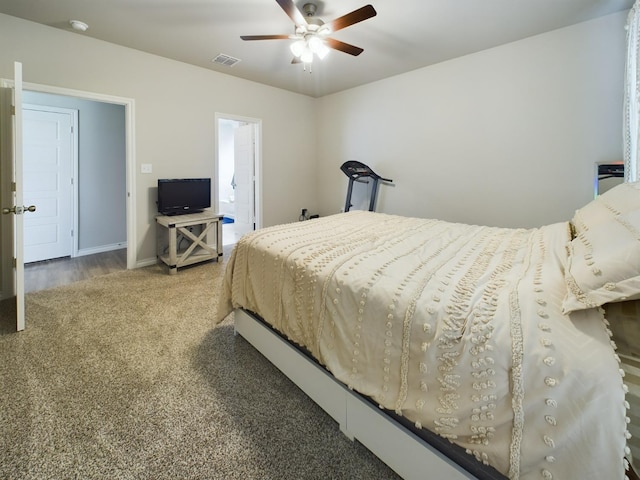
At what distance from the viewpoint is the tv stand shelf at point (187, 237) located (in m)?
3.81

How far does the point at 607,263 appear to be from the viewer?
892 millimetres

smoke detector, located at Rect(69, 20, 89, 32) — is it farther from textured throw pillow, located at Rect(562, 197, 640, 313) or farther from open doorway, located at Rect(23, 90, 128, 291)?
textured throw pillow, located at Rect(562, 197, 640, 313)

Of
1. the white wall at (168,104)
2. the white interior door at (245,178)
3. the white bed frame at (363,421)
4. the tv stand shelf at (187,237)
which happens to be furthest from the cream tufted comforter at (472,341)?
the white interior door at (245,178)

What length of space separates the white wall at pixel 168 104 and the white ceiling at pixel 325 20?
0.60 feet

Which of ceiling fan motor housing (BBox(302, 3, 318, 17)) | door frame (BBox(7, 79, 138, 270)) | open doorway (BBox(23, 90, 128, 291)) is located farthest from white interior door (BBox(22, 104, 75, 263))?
ceiling fan motor housing (BBox(302, 3, 318, 17))

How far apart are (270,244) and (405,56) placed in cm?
329

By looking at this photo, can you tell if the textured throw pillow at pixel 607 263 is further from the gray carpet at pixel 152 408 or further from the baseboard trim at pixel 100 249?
the baseboard trim at pixel 100 249

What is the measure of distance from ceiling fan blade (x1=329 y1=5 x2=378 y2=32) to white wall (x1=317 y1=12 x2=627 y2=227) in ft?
7.13

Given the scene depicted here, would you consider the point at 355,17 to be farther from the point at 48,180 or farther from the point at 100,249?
the point at 100,249

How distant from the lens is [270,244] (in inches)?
76.7

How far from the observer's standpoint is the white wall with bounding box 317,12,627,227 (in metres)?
2.96

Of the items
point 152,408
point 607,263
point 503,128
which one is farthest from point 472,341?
point 503,128

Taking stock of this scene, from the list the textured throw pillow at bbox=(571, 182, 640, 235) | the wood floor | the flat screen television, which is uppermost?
the flat screen television

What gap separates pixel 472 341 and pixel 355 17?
8.01ft
